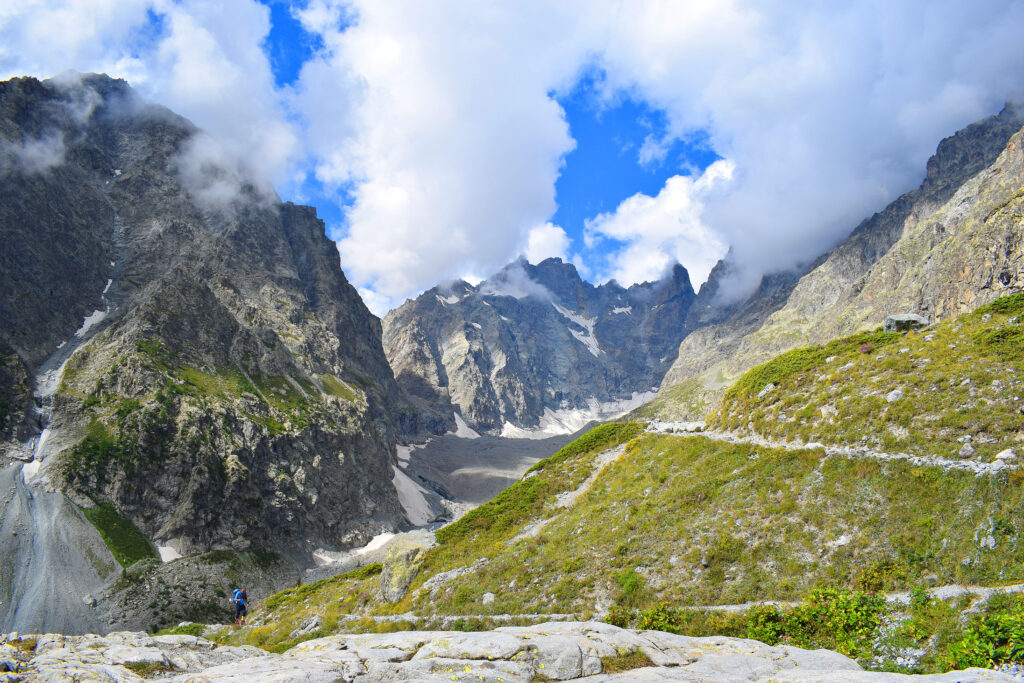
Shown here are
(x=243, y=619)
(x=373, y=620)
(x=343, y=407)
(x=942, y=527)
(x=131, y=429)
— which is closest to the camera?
(x=942, y=527)

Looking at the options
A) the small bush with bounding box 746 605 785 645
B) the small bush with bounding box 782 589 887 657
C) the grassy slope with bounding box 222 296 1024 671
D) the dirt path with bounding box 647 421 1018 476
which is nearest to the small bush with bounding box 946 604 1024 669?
the small bush with bounding box 782 589 887 657

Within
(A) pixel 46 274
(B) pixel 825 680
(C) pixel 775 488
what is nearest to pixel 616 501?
(C) pixel 775 488

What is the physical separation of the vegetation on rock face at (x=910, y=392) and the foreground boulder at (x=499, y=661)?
1538 cm

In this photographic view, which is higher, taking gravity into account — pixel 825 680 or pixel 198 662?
pixel 198 662

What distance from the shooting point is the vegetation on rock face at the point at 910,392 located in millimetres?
21828

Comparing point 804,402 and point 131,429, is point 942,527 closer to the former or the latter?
point 804,402

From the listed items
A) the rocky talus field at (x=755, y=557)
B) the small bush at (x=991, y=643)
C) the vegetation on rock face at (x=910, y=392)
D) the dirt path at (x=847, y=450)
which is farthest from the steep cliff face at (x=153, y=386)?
the small bush at (x=991, y=643)

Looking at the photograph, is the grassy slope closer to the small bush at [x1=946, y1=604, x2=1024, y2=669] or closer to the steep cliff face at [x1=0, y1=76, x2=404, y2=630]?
the small bush at [x1=946, y1=604, x2=1024, y2=669]

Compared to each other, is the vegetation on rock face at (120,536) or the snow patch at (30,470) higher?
the snow patch at (30,470)

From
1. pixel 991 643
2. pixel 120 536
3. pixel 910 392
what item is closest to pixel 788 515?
pixel 991 643

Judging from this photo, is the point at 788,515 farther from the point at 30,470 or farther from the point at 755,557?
the point at 30,470

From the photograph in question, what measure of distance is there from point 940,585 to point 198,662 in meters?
26.7

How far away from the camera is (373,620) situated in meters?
28.3

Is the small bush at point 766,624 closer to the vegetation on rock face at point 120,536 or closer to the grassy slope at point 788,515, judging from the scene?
the grassy slope at point 788,515
